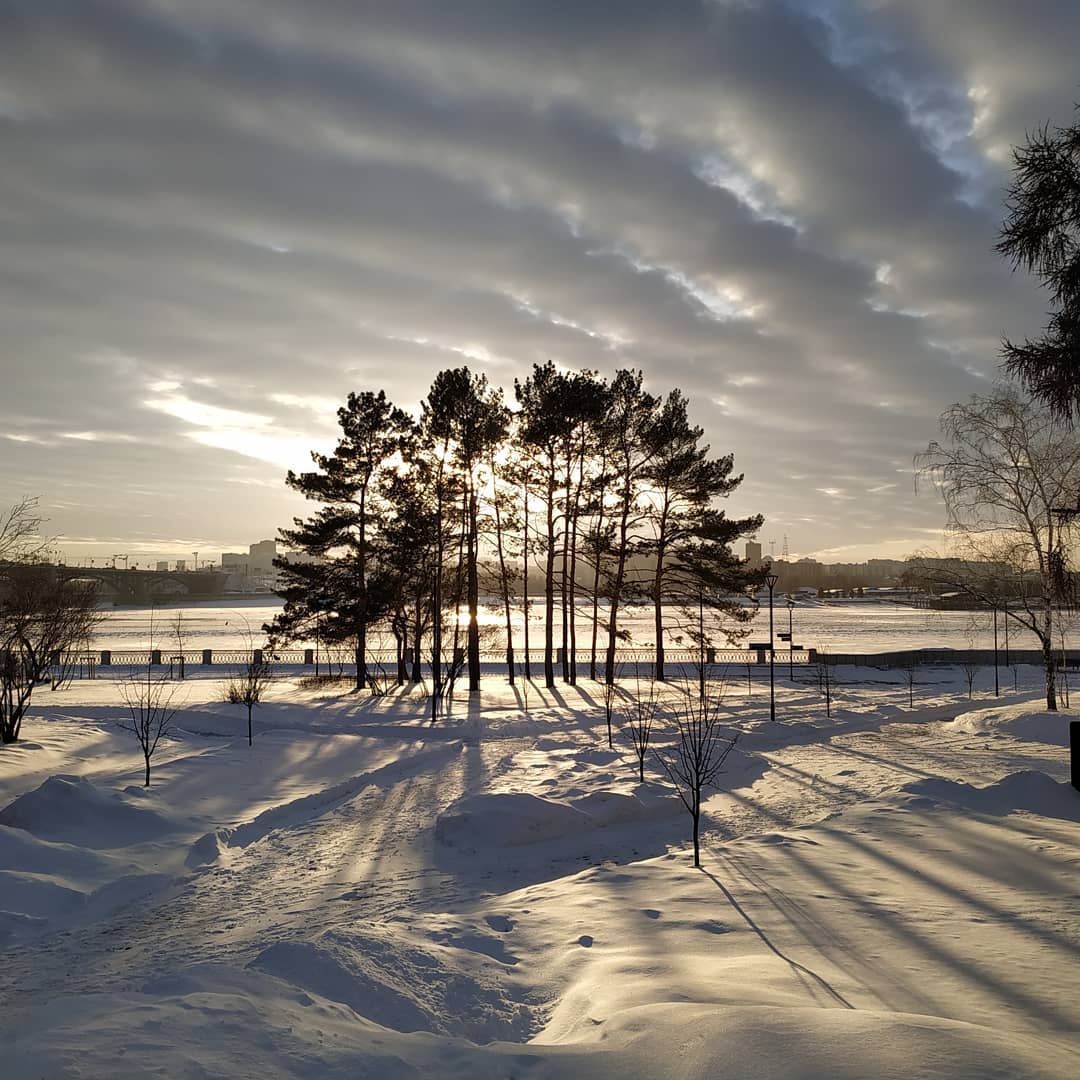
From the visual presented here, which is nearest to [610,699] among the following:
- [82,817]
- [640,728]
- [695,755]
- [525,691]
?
[640,728]

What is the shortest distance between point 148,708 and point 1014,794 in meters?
14.2

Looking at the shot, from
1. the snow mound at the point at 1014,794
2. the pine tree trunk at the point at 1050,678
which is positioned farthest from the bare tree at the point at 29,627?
the pine tree trunk at the point at 1050,678

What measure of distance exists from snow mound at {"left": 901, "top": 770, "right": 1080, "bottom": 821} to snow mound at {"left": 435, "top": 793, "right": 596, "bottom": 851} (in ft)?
16.8

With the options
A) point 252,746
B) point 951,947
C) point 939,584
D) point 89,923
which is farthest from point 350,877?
point 939,584

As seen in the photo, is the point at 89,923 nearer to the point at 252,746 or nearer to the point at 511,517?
the point at 252,746

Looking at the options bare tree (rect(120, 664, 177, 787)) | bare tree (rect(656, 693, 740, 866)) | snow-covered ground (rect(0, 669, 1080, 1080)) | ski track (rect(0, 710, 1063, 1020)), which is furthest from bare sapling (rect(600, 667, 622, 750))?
bare tree (rect(120, 664, 177, 787))

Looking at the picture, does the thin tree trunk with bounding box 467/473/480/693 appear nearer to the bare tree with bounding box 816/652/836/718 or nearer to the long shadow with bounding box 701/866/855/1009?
the bare tree with bounding box 816/652/836/718

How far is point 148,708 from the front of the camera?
13.9m

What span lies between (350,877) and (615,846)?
11.2 ft

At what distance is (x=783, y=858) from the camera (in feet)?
27.5

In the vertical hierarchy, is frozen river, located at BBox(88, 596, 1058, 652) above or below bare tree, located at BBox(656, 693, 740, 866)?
below

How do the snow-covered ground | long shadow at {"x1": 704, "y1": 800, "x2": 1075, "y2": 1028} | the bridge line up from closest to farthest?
the snow-covered ground
long shadow at {"x1": 704, "y1": 800, "x2": 1075, "y2": 1028}
the bridge

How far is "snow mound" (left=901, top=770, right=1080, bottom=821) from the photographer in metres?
10.3

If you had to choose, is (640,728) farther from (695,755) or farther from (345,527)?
(345,527)
